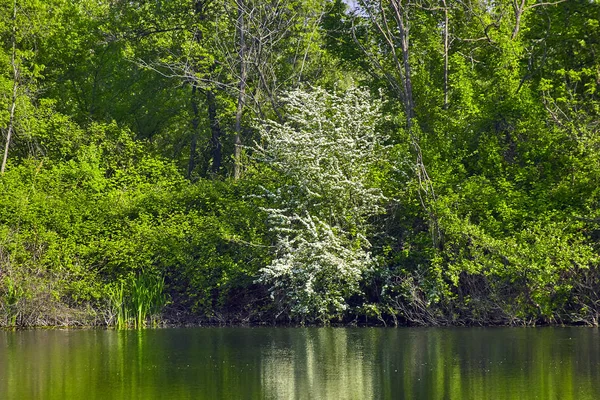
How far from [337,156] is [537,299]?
6.60 metres

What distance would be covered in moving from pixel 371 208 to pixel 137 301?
22.0ft

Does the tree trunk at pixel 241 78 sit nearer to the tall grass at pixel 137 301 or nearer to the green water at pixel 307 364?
the tall grass at pixel 137 301

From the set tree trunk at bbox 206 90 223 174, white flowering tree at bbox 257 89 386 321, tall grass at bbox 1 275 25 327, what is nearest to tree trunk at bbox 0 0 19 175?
tree trunk at bbox 206 90 223 174

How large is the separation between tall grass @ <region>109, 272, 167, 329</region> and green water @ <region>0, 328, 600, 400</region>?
7.96 ft

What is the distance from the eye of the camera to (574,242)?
24250mm

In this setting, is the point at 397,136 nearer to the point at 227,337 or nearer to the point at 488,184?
the point at 488,184

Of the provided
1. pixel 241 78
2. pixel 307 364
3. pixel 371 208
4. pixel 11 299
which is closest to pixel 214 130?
pixel 241 78

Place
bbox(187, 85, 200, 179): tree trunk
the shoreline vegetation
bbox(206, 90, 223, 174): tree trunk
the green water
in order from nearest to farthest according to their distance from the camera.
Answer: the green water, the shoreline vegetation, bbox(206, 90, 223, 174): tree trunk, bbox(187, 85, 200, 179): tree trunk

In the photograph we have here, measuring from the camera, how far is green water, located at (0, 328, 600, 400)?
14.0 meters

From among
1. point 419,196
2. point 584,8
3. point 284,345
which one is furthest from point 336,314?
point 584,8


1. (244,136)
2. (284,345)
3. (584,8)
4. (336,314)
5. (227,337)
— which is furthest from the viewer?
(244,136)

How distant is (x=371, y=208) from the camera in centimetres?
2627

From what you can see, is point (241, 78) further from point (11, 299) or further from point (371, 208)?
point (11, 299)

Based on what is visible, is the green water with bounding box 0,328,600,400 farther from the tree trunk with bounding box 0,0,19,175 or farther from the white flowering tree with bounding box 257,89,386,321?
the tree trunk with bounding box 0,0,19,175
